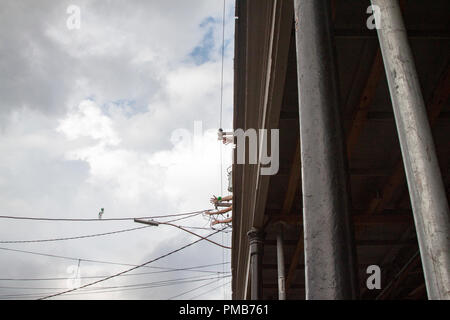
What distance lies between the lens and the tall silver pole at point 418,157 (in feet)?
6.50

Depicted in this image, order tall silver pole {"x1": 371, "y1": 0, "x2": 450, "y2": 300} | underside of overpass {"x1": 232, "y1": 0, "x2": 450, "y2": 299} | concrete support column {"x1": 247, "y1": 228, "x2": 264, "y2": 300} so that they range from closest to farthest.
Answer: tall silver pole {"x1": 371, "y1": 0, "x2": 450, "y2": 300}, underside of overpass {"x1": 232, "y1": 0, "x2": 450, "y2": 299}, concrete support column {"x1": 247, "y1": 228, "x2": 264, "y2": 300}

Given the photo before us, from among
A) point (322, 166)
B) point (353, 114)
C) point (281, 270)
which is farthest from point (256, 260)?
point (322, 166)

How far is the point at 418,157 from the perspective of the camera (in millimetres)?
2297

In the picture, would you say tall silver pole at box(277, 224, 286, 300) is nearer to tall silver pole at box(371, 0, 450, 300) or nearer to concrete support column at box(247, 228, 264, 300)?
concrete support column at box(247, 228, 264, 300)

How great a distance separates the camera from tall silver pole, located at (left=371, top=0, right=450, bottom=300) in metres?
1.98

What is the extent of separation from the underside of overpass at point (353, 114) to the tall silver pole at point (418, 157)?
14.3 inches

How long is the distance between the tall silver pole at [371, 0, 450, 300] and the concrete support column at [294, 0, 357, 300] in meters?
0.37

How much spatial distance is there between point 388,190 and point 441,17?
12.0 ft

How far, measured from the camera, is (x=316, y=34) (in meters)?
2.83

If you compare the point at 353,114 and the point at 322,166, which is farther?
the point at 353,114

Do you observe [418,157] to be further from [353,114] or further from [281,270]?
[281,270]

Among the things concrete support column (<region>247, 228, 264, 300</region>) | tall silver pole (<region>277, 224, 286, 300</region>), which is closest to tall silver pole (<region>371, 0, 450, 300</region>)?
concrete support column (<region>247, 228, 264, 300</region>)

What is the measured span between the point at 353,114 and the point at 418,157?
13.5 feet

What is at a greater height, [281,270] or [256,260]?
[256,260]
